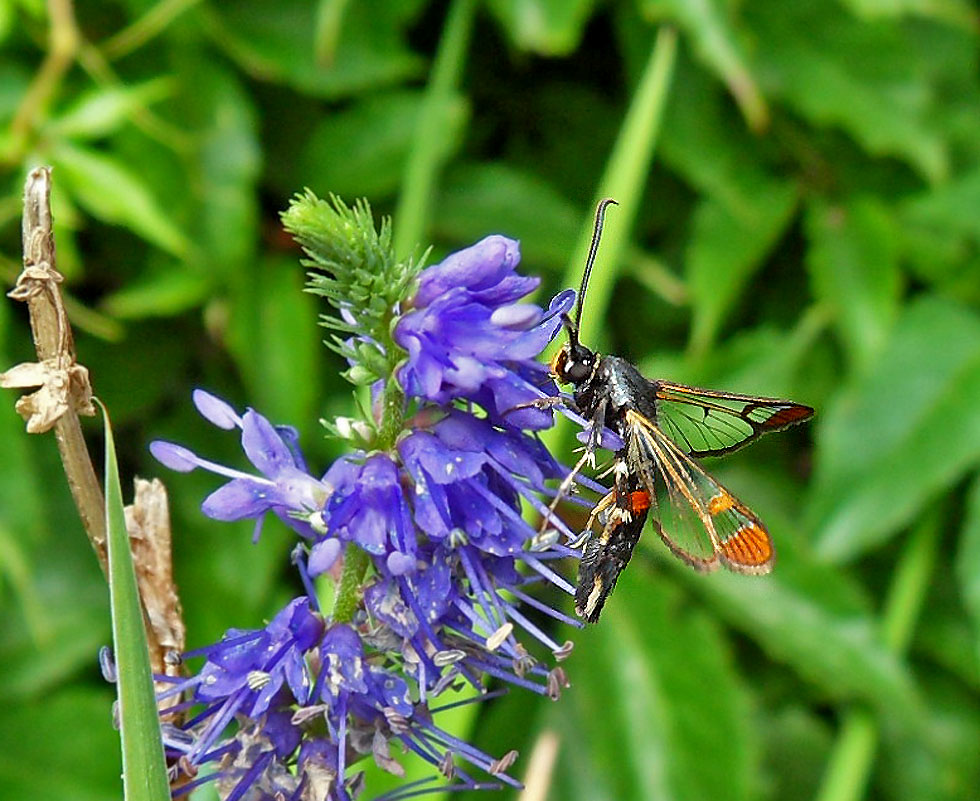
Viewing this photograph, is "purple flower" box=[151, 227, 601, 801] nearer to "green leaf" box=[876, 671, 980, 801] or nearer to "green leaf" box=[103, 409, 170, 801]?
"green leaf" box=[103, 409, 170, 801]

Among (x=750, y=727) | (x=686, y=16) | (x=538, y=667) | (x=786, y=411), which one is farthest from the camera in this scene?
(x=750, y=727)

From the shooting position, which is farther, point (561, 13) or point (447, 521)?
point (561, 13)

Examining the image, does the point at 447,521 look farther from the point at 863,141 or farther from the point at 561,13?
the point at 863,141

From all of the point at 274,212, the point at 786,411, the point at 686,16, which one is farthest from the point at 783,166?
the point at 786,411

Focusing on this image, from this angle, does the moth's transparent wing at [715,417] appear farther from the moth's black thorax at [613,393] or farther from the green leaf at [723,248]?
the green leaf at [723,248]

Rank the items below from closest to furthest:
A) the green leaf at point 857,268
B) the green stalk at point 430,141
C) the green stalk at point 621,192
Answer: the green stalk at point 621,192 → the green stalk at point 430,141 → the green leaf at point 857,268

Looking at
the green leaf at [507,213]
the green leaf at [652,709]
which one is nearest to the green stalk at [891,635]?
the green leaf at [652,709]

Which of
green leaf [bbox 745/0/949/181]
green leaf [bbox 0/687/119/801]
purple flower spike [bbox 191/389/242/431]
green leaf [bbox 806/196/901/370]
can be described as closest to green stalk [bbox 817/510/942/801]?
green leaf [bbox 806/196/901/370]
